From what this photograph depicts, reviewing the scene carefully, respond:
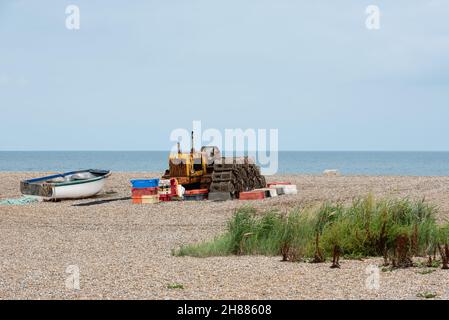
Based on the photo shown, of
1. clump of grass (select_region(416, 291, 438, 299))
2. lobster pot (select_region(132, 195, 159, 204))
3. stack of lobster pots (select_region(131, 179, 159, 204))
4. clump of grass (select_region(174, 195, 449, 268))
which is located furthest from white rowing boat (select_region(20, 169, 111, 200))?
clump of grass (select_region(416, 291, 438, 299))

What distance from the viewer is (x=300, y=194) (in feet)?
93.1

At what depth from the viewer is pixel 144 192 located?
87.8 ft

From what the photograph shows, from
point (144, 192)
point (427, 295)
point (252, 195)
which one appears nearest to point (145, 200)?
point (144, 192)

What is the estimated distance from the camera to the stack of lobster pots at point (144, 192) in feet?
87.0

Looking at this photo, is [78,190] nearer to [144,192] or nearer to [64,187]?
[64,187]

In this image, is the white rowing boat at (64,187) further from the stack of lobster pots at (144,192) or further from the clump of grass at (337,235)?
the clump of grass at (337,235)

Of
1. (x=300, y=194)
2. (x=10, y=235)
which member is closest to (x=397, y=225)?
(x=10, y=235)

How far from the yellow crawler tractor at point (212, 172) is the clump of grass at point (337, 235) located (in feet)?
38.3

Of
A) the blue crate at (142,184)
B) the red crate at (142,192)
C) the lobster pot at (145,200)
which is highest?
the blue crate at (142,184)

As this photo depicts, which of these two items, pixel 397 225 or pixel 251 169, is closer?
pixel 397 225

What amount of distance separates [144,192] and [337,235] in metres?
14.0

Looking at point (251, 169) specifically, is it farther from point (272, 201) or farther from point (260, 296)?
point (260, 296)

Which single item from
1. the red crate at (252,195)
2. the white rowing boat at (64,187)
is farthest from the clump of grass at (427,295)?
the white rowing boat at (64,187)
